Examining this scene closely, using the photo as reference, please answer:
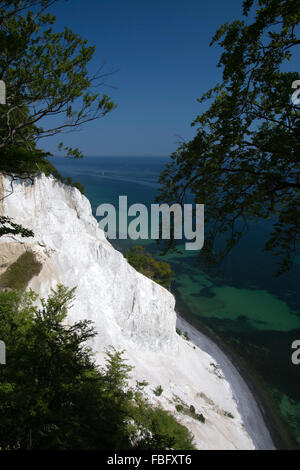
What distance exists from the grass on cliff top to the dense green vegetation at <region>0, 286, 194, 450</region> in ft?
15.2

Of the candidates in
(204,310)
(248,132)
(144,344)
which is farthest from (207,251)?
(204,310)

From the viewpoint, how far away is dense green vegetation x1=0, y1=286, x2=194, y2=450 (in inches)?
293

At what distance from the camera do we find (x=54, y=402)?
8758mm

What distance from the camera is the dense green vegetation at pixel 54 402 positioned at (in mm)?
7435

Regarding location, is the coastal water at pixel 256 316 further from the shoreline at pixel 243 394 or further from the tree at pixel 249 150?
the tree at pixel 249 150

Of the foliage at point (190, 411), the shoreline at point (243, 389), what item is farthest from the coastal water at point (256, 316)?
the foliage at point (190, 411)

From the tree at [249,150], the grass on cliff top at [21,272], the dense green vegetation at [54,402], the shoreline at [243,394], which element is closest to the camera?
the tree at [249,150]

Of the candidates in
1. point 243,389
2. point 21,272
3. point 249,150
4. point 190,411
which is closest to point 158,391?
point 190,411

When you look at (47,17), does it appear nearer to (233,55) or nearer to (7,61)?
(7,61)

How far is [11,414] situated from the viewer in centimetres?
780

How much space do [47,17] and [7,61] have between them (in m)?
1.74

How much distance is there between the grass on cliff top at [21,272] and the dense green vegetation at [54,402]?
4.63 meters

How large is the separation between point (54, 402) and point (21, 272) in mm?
10279

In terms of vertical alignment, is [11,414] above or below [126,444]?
above
